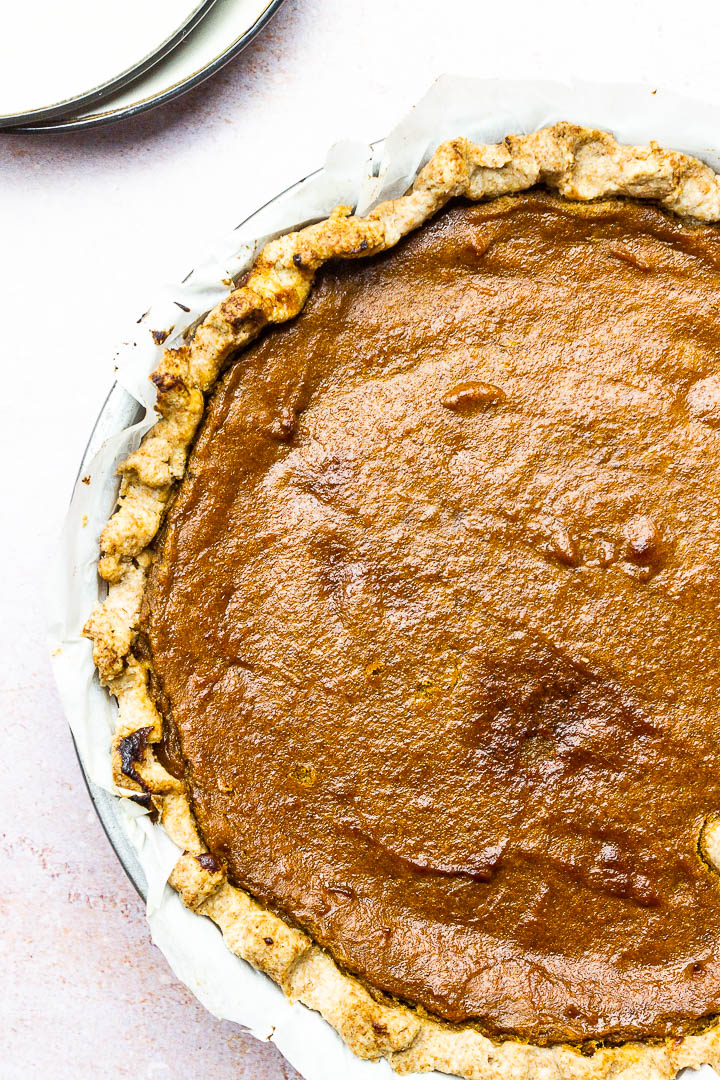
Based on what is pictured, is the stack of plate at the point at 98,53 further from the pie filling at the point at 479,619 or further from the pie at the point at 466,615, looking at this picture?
the pie filling at the point at 479,619

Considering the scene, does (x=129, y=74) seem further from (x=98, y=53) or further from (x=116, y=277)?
(x=116, y=277)

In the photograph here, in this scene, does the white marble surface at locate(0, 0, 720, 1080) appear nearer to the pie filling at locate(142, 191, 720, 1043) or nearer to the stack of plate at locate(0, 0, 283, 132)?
the stack of plate at locate(0, 0, 283, 132)

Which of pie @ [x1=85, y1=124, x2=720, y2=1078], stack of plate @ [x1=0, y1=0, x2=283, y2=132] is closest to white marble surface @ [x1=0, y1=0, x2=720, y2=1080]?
stack of plate @ [x1=0, y1=0, x2=283, y2=132]

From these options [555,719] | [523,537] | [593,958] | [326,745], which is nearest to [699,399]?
[523,537]

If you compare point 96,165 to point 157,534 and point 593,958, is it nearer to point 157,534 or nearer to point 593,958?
point 157,534

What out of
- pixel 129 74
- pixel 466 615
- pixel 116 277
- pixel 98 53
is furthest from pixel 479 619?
pixel 98 53

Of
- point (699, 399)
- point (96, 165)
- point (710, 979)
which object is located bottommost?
point (710, 979)

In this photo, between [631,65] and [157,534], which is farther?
[631,65]
